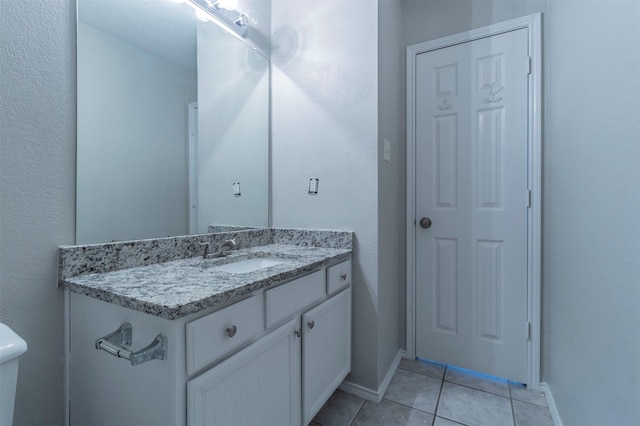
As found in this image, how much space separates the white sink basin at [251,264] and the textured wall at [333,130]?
0.34 m

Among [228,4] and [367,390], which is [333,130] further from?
[367,390]

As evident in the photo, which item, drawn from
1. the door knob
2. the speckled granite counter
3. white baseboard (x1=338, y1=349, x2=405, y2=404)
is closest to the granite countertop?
the speckled granite counter

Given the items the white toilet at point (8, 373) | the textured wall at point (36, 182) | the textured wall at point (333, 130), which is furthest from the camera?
the textured wall at point (333, 130)

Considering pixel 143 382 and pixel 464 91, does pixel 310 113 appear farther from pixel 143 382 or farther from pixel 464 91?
pixel 143 382

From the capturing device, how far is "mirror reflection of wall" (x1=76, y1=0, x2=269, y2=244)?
1023 mm

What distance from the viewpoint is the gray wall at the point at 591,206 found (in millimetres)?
840

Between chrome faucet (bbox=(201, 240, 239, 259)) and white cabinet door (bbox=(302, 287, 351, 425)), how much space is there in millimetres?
494

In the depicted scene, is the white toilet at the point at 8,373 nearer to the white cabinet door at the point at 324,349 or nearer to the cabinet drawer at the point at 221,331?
the cabinet drawer at the point at 221,331

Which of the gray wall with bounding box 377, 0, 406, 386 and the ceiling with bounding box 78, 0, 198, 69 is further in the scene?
the gray wall with bounding box 377, 0, 406, 386

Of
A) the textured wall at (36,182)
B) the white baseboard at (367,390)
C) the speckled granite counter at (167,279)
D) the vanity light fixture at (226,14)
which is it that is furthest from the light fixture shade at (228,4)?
the white baseboard at (367,390)

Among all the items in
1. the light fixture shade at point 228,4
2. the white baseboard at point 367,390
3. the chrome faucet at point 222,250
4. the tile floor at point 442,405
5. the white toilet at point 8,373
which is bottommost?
the tile floor at point 442,405

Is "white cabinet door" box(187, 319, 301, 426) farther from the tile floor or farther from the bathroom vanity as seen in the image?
the tile floor

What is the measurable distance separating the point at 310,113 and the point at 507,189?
1209 millimetres

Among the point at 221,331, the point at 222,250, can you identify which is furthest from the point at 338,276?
the point at 221,331
